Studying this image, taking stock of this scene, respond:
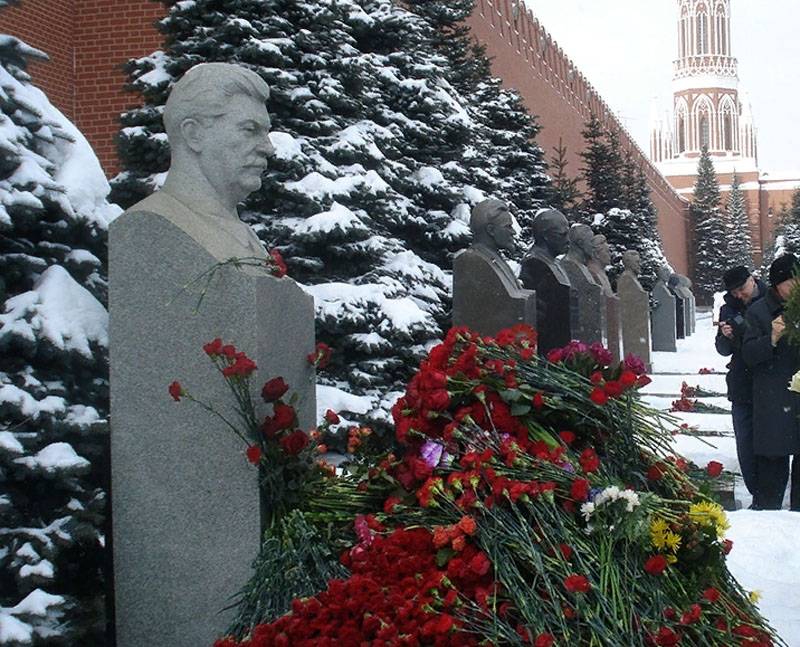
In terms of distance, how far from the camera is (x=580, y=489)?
3025 millimetres

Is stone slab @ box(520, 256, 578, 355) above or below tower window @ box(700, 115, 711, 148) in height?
below

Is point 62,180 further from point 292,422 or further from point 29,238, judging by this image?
point 292,422

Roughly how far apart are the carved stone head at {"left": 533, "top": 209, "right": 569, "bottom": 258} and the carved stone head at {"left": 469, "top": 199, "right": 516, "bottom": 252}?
7.61 feet

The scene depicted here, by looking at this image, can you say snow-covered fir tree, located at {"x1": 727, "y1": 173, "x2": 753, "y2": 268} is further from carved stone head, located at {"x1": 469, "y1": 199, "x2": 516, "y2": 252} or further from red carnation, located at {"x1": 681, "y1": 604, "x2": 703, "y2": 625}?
red carnation, located at {"x1": 681, "y1": 604, "x2": 703, "y2": 625}

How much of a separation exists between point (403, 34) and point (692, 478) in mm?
8727

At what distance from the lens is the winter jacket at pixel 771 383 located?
22.3 ft

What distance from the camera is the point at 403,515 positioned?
10.6 ft

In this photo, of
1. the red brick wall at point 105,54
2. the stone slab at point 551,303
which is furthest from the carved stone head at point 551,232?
the red brick wall at point 105,54

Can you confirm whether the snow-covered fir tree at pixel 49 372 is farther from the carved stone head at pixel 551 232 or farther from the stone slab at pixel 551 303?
the carved stone head at pixel 551 232

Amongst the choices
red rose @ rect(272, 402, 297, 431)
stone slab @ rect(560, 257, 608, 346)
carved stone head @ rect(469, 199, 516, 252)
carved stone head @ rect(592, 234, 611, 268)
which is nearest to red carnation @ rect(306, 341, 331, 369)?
red rose @ rect(272, 402, 297, 431)

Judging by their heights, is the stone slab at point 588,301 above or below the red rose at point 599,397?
above

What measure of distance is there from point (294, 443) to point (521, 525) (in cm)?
97

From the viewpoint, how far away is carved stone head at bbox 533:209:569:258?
10914 mm

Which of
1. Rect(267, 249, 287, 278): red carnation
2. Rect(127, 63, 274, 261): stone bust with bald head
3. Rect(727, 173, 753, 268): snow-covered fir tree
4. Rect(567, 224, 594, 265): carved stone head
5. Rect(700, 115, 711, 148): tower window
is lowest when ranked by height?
Rect(267, 249, 287, 278): red carnation
